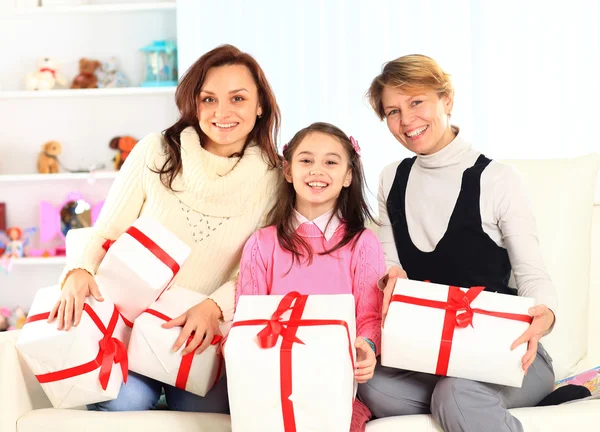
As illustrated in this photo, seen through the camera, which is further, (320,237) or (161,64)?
(161,64)

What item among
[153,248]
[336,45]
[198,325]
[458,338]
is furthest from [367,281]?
[336,45]

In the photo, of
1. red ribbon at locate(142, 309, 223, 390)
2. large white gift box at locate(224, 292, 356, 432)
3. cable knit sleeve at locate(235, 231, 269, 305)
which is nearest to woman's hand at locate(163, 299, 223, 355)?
red ribbon at locate(142, 309, 223, 390)

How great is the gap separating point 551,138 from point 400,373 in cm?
233

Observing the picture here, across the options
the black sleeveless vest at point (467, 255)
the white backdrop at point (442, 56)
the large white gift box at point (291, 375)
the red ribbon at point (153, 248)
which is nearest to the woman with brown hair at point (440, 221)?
the black sleeveless vest at point (467, 255)

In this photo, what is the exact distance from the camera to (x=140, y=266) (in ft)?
5.41

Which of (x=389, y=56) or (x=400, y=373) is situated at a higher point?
(x=389, y=56)

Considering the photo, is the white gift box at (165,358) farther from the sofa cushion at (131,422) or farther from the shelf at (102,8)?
the shelf at (102,8)

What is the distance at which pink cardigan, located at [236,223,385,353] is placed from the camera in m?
1.81

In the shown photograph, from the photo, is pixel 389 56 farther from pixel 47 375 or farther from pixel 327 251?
pixel 47 375

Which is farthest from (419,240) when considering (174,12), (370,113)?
(174,12)

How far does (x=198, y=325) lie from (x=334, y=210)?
0.52 meters

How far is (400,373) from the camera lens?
67.2 inches

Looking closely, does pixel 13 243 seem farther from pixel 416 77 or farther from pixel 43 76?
pixel 416 77

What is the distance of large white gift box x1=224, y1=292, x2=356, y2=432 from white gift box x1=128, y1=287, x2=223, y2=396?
0.82 feet
